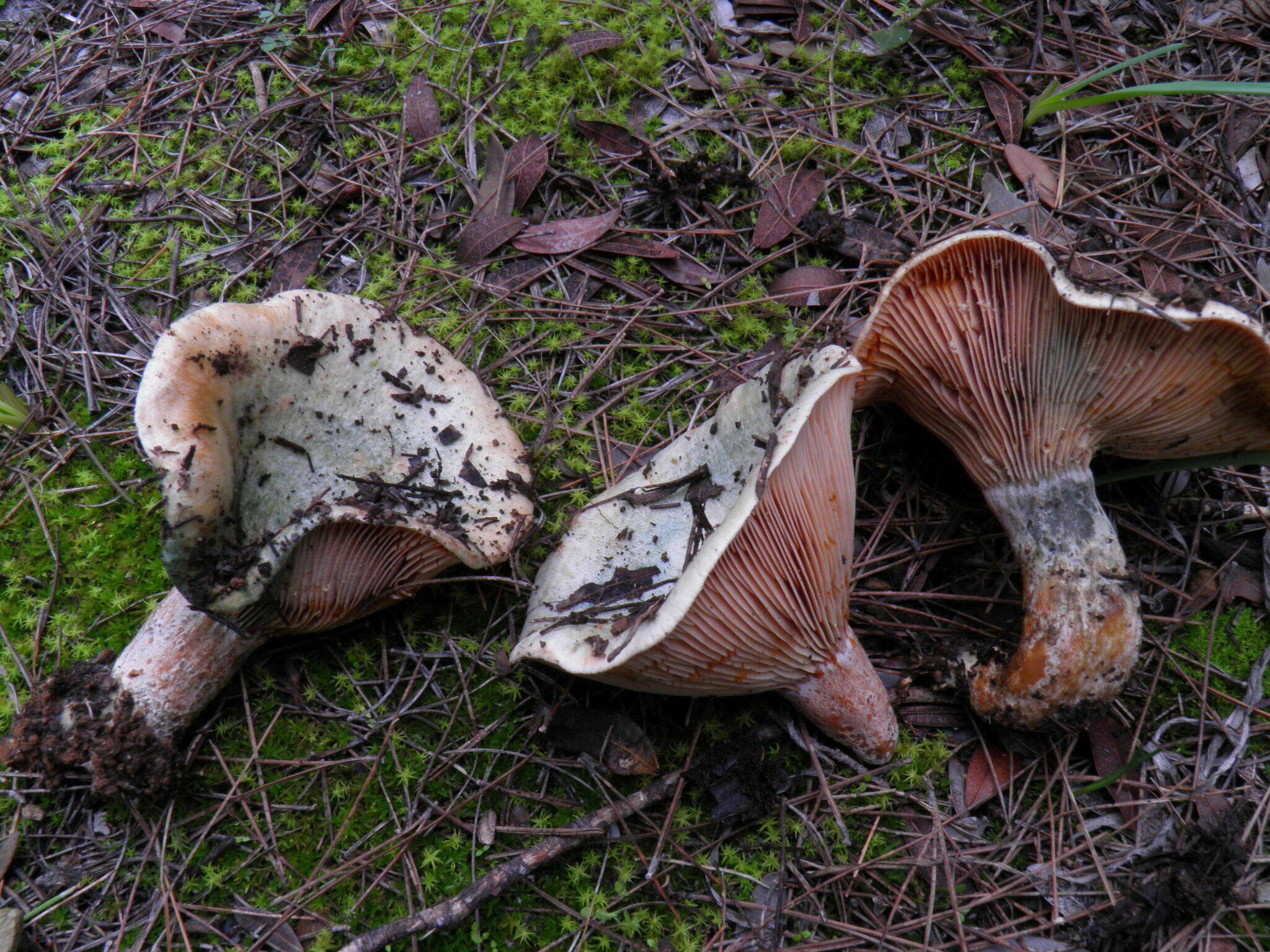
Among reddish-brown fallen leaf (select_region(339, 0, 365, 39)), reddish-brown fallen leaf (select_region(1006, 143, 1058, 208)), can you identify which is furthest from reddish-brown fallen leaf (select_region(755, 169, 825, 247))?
reddish-brown fallen leaf (select_region(339, 0, 365, 39))

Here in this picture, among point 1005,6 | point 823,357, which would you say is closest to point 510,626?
point 823,357

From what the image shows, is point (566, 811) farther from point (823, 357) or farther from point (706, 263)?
point (706, 263)

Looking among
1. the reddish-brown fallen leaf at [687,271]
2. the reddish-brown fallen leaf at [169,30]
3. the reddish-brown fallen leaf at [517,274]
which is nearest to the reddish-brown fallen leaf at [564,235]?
the reddish-brown fallen leaf at [517,274]

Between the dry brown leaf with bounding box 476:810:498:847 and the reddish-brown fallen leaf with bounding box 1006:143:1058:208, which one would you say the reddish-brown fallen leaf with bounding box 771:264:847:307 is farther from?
the dry brown leaf with bounding box 476:810:498:847

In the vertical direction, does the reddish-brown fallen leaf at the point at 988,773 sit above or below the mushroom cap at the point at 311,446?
below

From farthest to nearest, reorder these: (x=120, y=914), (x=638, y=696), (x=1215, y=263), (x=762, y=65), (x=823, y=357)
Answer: (x=762, y=65), (x=1215, y=263), (x=638, y=696), (x=120, y=914), (x=823, y=357)

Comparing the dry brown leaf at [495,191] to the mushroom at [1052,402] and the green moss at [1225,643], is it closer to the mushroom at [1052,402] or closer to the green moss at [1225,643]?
the mushroom at [1052,402]

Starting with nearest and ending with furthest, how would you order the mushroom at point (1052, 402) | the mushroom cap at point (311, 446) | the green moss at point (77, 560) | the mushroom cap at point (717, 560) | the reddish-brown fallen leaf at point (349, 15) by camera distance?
the mushroom cap at point (717, 560) → the mushroom cap at point (311, 446) → the mushroom at point (1052, 402) → the green moss at point (77, 560) → the reddish-brown fallen leaf at point (349, 15)
